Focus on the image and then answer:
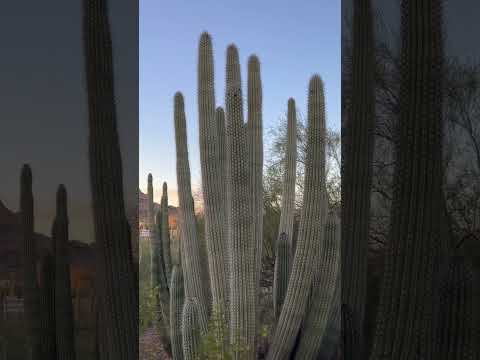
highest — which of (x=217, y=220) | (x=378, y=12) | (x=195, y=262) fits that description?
(x=378, y=12)

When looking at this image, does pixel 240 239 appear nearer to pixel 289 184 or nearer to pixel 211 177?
pixel 211 177

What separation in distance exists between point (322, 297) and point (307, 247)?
1.33 feet

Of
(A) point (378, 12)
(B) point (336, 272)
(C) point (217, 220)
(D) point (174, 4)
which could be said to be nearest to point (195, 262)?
(C) point (217, 220)

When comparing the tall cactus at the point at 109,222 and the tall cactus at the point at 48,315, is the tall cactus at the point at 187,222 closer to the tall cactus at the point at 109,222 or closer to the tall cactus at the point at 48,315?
the tall cactus at the point at 48,315

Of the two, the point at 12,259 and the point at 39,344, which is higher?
the point at 12,259

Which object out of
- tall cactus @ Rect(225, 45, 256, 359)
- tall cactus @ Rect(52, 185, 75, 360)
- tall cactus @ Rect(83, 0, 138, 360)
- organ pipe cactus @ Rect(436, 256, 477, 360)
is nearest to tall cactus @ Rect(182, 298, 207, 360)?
tall cactus @ Rect(225, 45, 256, 359)

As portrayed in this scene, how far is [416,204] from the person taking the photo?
2258mm

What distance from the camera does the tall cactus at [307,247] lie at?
169 inches

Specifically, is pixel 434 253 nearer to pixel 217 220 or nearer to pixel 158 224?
pixel 217 220

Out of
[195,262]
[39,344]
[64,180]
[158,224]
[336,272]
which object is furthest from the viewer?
[158,224]

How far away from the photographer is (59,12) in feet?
11.3

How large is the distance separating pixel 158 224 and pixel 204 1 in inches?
121

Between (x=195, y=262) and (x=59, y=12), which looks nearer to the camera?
(x=59, y=12)

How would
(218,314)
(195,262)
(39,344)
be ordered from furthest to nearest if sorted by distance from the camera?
(195,262), (218,314), (39,344)
